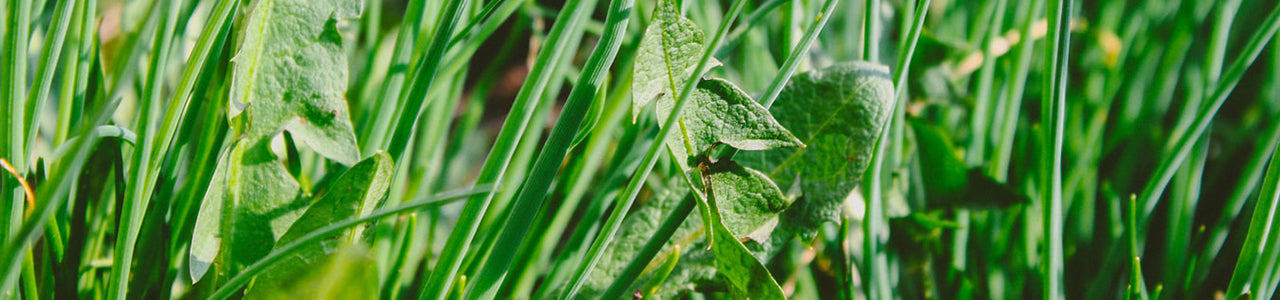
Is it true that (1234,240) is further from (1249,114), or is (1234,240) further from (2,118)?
(2,118)

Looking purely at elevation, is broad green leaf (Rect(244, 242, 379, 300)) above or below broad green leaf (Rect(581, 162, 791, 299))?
above

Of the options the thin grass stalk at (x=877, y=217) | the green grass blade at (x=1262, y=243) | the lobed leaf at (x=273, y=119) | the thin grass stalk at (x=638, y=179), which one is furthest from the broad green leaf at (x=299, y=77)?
Answer: the green grass blade at (x=1262, y=243)

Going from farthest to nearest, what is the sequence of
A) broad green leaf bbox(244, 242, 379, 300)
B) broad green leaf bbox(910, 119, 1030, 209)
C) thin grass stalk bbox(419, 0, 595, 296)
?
broad green leaf bbox(910, 119, 1030, 209), thin grass stalk bbox(419, 0, 595, 296), broad green leaf bbox(244, 242, 379, 300)

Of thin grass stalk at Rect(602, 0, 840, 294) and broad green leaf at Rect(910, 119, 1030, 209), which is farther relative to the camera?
broad green leaf at Rect(910, 119, 1030, 209)

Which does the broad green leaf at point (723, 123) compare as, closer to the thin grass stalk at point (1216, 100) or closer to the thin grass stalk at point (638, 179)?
the thin grass stalk at point (638, 179)

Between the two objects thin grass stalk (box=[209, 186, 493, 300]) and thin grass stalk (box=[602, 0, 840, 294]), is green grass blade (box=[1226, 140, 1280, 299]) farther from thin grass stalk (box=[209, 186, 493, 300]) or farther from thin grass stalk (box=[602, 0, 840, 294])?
thin grass stalk (box=[209, 186, 493, 300])

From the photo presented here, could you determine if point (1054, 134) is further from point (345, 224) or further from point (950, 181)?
point (345, 224)

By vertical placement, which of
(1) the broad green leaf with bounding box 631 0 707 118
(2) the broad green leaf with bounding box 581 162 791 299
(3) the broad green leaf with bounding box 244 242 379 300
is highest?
(1) the broad green leaf with bounding box 631 0 707 118

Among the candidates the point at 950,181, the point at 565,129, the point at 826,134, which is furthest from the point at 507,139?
the point at 950,181

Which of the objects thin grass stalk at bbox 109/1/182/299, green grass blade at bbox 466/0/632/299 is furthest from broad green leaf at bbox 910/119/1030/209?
thin grass stalk at bbox 109/1/182/299
